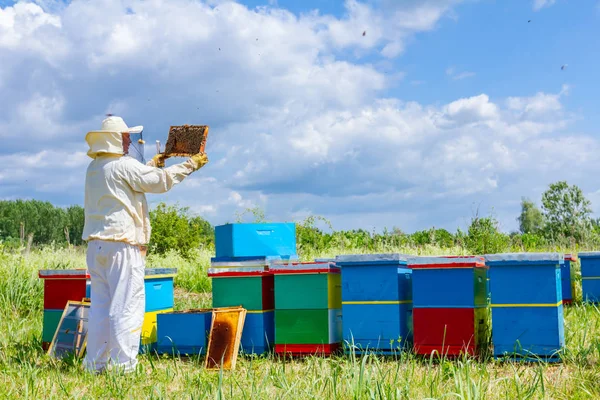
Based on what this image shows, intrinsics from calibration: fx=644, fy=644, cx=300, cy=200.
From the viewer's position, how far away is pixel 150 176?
17.9 ft

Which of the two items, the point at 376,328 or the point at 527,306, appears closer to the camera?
the point at 527,306

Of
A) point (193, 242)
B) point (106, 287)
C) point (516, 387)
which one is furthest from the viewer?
point (193, 242)

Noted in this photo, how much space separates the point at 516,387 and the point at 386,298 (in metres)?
1.47

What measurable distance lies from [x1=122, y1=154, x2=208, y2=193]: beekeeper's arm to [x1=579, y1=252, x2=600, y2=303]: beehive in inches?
236

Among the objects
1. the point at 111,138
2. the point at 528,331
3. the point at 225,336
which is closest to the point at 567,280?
the point at 528,331

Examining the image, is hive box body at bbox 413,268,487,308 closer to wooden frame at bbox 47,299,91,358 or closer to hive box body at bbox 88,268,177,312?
hive box body at bbox 88,268,177,312

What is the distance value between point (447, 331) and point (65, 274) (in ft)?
12.4

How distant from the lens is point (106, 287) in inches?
217

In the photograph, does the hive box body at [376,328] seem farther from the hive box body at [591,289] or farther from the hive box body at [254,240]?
the hive box body at [591,289]

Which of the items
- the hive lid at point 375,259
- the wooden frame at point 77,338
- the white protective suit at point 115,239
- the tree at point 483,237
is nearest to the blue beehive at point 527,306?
the hive lid at point 375,259

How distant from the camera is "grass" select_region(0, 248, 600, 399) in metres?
3.97

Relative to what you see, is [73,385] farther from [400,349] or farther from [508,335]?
[508,335]

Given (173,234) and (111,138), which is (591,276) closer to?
(111,138)

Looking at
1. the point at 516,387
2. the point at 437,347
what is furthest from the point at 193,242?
the point at 516,387
